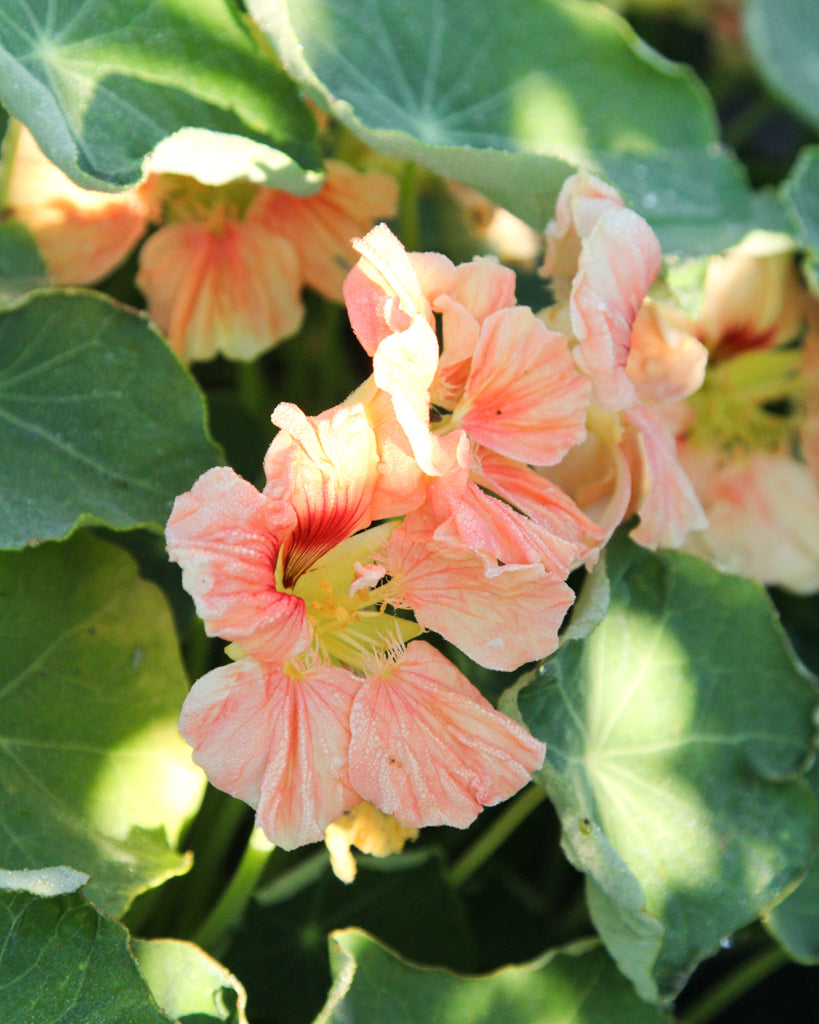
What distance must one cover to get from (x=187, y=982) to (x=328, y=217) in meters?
0.61

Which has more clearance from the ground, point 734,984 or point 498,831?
point 498,831

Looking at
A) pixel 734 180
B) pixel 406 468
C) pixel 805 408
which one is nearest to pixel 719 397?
pixel 805 408

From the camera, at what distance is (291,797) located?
55 centimetres

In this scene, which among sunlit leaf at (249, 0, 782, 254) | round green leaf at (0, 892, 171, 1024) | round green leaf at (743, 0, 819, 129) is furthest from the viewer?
round green leaf at (743, 0, 819, 129)

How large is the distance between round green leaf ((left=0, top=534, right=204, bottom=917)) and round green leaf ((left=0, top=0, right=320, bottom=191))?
0.28 m

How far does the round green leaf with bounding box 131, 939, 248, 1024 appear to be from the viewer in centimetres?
64

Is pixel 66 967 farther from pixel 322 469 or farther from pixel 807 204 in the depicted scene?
pixel 807 204

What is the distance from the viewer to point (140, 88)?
0.74 meters

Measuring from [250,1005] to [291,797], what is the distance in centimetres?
40

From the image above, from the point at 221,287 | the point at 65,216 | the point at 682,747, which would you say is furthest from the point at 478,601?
the point at 65,216

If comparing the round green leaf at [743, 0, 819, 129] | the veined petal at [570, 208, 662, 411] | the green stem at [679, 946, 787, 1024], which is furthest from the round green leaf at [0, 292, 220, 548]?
the round green leaf at [743, 0, 819, 129]

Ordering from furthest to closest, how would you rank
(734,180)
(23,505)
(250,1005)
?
(734,180)
(250,1005)
(23,505)

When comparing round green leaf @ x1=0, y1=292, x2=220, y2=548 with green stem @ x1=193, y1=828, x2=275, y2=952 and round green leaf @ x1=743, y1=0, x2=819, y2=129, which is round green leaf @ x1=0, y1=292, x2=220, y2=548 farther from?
round green leaf @ x1=743, y1=0, x2=819, y2=129

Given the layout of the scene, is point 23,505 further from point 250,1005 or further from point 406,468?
point 250,1005
